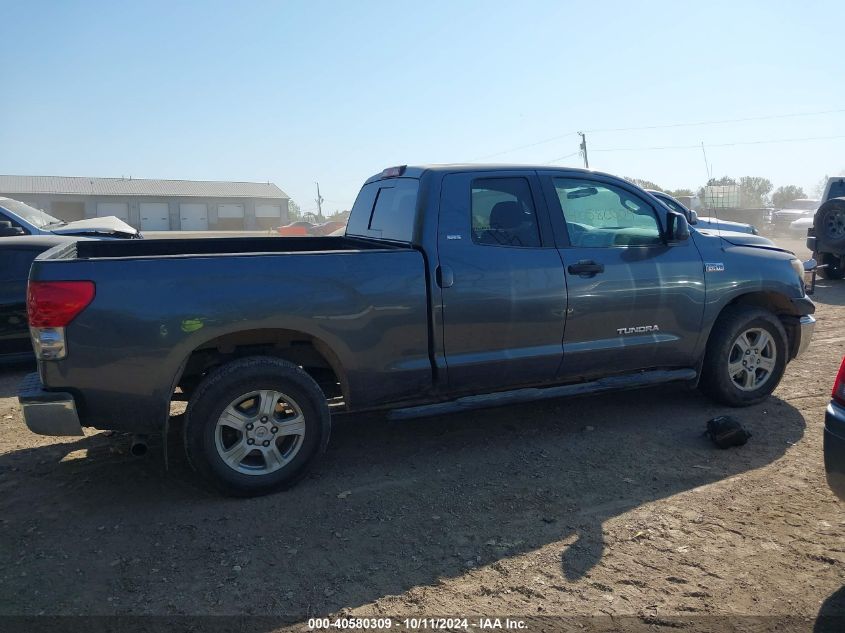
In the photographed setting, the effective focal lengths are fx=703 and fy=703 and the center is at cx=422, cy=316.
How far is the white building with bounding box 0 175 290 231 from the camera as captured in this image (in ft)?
173

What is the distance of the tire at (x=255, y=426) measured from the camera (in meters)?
4.02

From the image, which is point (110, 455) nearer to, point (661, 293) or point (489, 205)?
point (489, 205)

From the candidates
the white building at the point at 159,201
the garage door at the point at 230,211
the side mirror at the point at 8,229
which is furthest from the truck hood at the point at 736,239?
the garage door at the point at 230,211

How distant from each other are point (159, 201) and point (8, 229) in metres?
48.0

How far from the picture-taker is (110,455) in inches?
192

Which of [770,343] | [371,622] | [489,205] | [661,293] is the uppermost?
[489,205]

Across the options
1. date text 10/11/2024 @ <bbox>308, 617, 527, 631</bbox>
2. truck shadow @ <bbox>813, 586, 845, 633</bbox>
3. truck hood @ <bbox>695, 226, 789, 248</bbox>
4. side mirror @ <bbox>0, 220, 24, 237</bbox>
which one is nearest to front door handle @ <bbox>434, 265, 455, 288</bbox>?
date text 10/11/2024 @ <bbox>308, 617, 527, 631</bbox>

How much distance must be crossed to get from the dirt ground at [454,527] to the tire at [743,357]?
37cm

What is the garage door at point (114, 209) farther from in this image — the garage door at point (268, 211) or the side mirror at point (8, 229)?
the side mirror at point (8, 229)

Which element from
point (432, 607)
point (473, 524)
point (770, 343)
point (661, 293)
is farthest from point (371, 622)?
point (770, 343)

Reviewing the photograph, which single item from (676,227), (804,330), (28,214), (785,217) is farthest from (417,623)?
(785,217)

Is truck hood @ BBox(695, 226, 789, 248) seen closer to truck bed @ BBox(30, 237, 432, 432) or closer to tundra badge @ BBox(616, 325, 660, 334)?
tundra badge @ BBox(616, 325, 660, 334)

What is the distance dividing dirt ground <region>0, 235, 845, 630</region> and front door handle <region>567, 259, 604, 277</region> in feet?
3.96

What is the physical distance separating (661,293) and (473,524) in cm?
243
